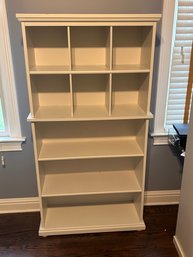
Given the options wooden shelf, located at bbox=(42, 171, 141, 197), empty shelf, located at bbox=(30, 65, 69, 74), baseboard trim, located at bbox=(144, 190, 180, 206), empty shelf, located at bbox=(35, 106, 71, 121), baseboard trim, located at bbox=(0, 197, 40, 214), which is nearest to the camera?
empty shelf, located at bbox=(30, 65, 69, 74)

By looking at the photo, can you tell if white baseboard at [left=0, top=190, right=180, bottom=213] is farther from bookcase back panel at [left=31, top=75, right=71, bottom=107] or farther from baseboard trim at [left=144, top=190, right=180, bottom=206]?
bookcase back panel at [left=31, top=75, right=71, bottom=107]

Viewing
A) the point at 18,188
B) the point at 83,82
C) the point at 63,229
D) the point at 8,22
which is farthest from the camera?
the point at 18,188

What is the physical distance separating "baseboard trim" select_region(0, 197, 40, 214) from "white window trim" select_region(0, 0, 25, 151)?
0.52m

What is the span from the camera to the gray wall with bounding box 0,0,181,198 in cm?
179

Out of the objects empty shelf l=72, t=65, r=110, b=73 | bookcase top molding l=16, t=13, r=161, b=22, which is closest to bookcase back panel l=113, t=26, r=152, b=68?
empty shelf l=72, t=65, r=110, b=73

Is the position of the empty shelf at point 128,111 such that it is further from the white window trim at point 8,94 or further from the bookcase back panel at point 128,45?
the white window trim at point 8,94

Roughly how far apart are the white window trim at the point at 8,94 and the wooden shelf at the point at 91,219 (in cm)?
69

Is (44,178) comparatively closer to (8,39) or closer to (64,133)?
(64,133)

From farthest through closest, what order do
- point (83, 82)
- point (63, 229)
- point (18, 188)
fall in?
1. point (18, 188)
2. point (63, 229)
3. point (83, 82)

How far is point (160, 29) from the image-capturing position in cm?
189

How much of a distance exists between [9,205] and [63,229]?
1.96 feet

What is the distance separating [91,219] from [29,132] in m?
0.92

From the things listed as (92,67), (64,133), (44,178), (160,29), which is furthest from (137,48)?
(44,178)

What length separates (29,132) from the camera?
2098mm
